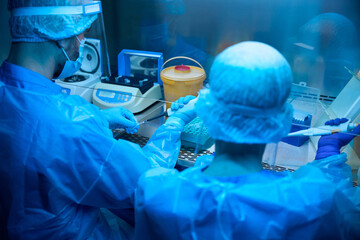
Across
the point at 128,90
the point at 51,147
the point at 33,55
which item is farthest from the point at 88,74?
the point at 51,147

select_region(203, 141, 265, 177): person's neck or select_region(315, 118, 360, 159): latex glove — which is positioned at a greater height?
select_region(203, 141, 265, 177): person's neck

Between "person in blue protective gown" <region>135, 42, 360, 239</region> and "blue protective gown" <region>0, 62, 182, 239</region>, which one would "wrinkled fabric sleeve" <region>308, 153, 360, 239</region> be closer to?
"person in blue protective gown" <region>135, 42, 360, 239</region>

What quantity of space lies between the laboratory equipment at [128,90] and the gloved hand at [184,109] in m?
0.13

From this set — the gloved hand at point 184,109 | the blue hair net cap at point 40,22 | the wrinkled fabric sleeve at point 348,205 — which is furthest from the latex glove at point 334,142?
the blue hair net cap at point 40,22

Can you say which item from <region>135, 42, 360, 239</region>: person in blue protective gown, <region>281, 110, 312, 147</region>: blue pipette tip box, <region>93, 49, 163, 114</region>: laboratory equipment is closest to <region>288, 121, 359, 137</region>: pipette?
<region>281, 110, 312, 147</region>: blue pipette tip box

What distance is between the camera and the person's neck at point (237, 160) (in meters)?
0.82

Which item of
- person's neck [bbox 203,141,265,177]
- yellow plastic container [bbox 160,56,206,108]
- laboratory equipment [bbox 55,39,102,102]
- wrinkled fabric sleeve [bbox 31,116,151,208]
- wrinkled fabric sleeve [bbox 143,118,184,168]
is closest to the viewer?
person's neck [bbox 203,141,265,177]

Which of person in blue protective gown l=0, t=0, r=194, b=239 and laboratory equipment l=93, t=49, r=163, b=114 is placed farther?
laboratory equipment l=93, t=49, r=163, b=114

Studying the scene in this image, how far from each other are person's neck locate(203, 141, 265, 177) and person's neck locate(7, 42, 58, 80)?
0.79 metres

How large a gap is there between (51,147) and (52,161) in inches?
1.9

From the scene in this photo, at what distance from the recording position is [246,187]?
0.74m

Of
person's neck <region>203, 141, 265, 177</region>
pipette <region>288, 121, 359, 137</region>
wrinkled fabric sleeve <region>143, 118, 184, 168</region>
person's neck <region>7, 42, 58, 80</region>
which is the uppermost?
person's neck <region>7, 42, 58, 80</region>

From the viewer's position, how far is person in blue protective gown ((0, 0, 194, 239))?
1008 mm

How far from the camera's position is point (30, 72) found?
1.11 meters
